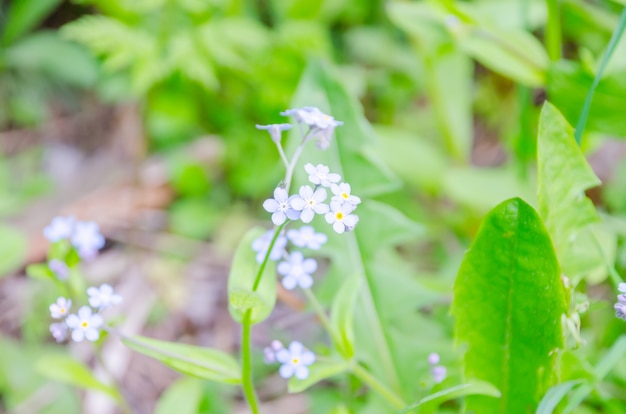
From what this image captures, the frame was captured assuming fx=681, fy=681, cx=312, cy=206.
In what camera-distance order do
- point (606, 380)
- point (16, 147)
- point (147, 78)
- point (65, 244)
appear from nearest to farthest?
1. point (65, 244)
2. point (606, 380)
3. point (147, 78)
4. point (16, 147)

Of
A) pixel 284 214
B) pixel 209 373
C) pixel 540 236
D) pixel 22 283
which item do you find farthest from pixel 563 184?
pixel 22 283

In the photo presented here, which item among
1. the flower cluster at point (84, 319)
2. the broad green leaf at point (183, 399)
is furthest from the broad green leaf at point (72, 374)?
the flower cluster at point (84, 319)

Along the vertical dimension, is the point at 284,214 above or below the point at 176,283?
above

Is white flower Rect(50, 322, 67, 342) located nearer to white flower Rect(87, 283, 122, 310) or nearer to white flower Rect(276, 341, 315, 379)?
white flower Rect(87, 283, 122, 310)

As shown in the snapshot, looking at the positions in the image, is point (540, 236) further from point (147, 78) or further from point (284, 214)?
point (147, 78)

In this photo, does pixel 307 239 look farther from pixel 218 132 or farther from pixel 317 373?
pixel 218 132

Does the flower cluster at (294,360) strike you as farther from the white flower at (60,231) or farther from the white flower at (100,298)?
the white flower at (60,231)

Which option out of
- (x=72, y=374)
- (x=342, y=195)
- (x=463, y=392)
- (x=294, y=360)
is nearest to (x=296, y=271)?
(x=294, y=360)

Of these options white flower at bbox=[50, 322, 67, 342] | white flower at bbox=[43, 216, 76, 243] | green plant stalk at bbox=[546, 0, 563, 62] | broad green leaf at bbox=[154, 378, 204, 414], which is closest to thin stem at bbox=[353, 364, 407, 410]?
broad green leaf at bbox=[154, 378, 204, 414]
